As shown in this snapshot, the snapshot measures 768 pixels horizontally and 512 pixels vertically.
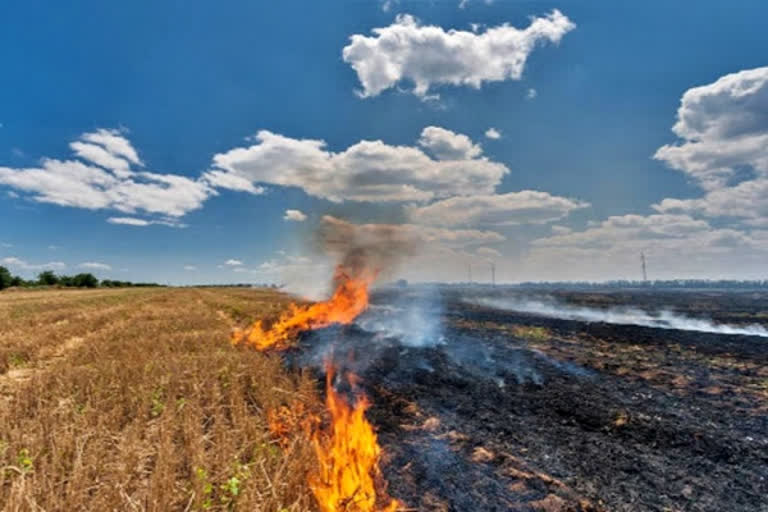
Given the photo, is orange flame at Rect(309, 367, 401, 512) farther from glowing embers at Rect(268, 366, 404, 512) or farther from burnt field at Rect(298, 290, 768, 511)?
burnt field at Rect(298, 290, 768, 511)

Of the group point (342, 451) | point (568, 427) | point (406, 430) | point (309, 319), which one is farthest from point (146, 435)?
point (309, 319)

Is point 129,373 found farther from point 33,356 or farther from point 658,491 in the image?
point 658,491

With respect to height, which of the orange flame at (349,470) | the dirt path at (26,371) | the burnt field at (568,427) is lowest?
the burnt field at (568,427)

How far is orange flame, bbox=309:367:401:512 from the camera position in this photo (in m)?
5.56

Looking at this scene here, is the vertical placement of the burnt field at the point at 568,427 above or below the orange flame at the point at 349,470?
below

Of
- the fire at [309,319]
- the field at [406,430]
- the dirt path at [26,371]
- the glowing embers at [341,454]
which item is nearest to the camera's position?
the field at [406,430]

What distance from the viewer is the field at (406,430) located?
18.1 feet

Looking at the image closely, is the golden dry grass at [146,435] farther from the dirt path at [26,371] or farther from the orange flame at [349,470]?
the orange flame at [349,470]

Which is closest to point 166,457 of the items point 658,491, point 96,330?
point 658,491

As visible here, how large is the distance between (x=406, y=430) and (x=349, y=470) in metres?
2.85

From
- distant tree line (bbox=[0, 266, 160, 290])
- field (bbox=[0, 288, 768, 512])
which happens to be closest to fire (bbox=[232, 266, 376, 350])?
field (bbox=[0, 288, 768, 512])

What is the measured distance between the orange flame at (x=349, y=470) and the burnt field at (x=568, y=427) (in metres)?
0.34

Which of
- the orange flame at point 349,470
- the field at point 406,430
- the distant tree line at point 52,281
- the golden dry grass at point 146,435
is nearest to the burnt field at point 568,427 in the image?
the field at point 406,430

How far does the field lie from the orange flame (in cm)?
24
